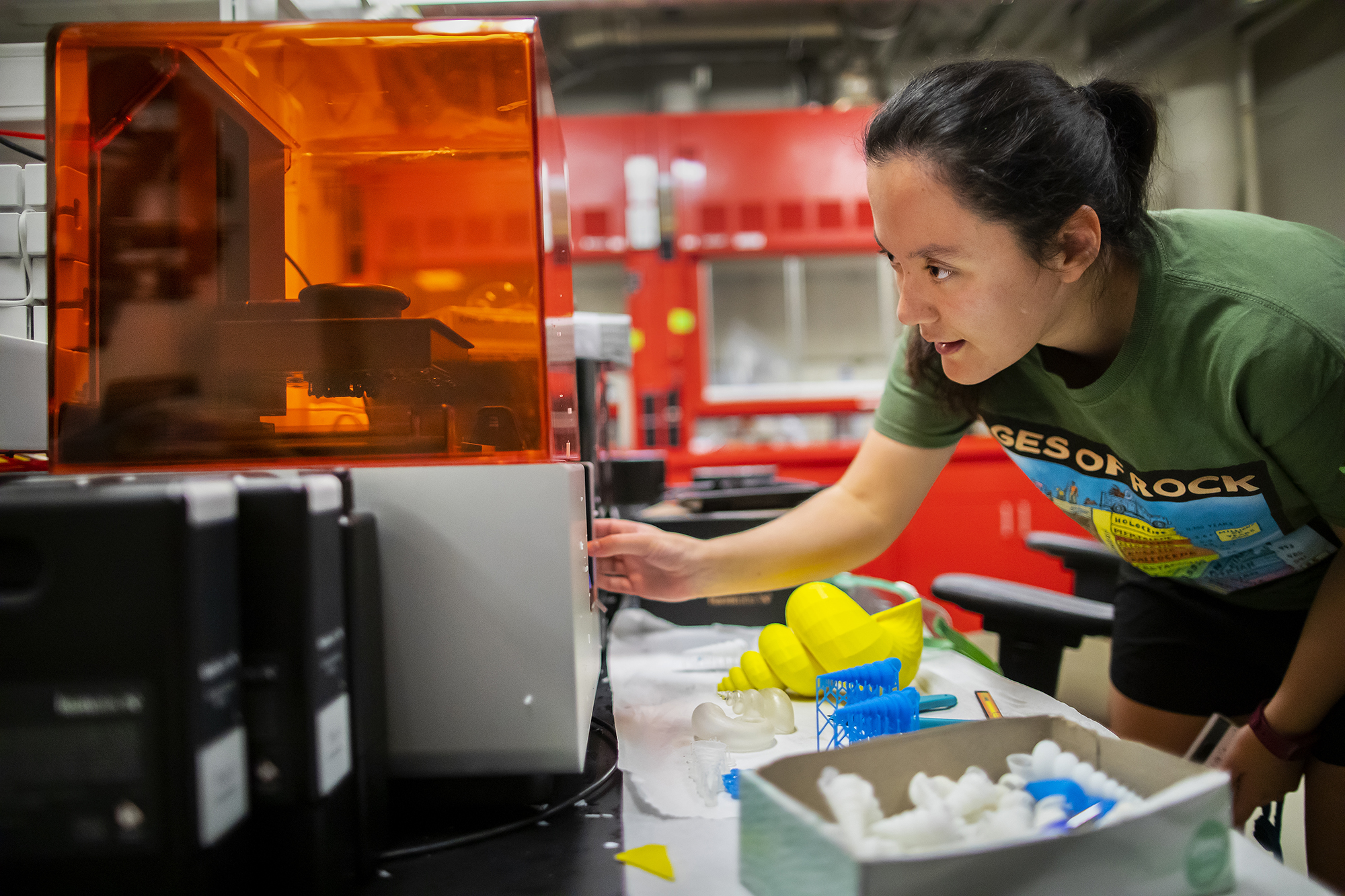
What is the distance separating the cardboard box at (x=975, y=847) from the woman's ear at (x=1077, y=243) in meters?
0.48

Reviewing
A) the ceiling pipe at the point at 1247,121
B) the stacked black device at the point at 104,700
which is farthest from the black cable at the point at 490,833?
the ceiling pipe at the point at 1247,121

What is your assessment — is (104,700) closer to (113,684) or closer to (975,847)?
(113,684)

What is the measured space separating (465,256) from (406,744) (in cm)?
40

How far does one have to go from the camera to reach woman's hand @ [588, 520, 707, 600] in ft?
2.90

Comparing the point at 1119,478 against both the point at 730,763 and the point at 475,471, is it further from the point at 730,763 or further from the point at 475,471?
the point at 475,471

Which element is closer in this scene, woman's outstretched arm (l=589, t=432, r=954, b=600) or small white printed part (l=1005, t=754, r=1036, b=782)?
small white printed part (l=1005, t=754, r=1036, b=782)

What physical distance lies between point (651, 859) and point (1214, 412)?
28.3 inches

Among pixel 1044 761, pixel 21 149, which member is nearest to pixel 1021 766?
pixel 1044 761

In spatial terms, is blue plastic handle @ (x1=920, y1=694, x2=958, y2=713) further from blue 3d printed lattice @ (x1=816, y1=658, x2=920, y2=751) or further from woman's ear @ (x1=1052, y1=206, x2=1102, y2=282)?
woman's ear @ (x1=1052, y1=206, x2=1102, y2=282)

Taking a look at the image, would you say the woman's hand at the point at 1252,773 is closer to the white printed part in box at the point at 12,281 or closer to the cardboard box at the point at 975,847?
the cardboard box at the point at 975,847

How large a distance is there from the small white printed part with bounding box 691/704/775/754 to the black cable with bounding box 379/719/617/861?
105 millimetres

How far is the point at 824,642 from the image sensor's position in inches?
30.3

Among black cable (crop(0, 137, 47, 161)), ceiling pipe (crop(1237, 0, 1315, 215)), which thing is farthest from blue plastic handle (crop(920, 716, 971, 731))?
ceiling pipe (crop(1237, 0, 1315, 215))

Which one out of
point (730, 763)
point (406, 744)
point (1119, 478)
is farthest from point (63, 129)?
point (1119, 478)
